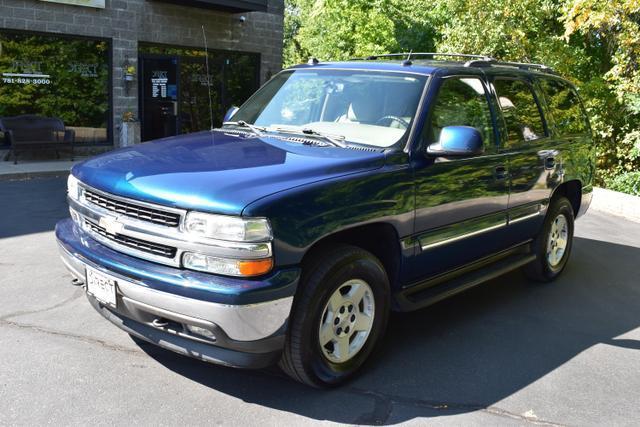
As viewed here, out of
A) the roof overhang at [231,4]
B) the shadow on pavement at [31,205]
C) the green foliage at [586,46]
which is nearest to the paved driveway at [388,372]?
the shadow on pavement at [31,205]

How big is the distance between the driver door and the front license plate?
1880 millimetres

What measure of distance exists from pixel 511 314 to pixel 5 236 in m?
5.19

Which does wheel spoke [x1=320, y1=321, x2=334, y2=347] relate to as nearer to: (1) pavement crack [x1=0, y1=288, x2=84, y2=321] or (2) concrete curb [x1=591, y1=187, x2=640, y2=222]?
(1) pavement crack [x1=0, y1=288, x2=84, y2=321]

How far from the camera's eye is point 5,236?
682cm

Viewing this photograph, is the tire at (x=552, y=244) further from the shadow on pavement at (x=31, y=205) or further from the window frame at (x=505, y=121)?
the shadow on pavement at (x=31, y=205)

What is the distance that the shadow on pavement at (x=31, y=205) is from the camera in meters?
7.29

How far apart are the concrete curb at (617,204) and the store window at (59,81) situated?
34.0 feet

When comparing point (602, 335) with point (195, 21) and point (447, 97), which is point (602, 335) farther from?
point (195, 21)

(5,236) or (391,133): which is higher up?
(391,133)

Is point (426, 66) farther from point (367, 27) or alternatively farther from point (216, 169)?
point (367, 27)

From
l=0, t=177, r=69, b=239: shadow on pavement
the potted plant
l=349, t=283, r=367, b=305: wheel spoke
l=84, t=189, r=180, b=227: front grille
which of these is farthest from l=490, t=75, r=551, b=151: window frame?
the potted plant

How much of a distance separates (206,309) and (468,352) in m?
2.08

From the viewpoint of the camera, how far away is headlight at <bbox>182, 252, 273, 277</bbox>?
10.3ft

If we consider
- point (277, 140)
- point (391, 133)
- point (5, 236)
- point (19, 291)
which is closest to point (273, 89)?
point (277, 140)
